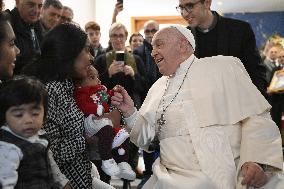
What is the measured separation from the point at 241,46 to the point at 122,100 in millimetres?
1295

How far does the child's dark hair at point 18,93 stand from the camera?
6.31ft

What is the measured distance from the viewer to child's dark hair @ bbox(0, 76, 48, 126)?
1925 millimetres

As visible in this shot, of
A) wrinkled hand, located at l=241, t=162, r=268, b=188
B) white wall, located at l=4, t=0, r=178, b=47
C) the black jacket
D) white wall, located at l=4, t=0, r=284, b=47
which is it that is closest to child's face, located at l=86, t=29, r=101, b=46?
the black jacket

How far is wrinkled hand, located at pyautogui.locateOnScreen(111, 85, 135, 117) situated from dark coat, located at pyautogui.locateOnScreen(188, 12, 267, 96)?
1.13m

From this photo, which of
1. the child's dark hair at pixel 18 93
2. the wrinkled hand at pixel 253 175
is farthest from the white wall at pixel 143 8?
the child's dark hair at pixel 18 93

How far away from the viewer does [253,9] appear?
1411 centimetres

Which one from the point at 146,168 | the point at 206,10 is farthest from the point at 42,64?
the point at 146,168

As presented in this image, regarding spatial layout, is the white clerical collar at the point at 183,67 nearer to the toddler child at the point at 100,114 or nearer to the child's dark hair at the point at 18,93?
the toddler child at the point at 100,114

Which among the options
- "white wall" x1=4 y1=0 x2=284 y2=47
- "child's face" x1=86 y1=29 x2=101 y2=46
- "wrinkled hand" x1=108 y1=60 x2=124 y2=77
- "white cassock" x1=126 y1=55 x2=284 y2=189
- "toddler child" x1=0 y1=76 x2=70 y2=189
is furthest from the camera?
"white wall" x1=4 y1=0 x2=284 y2=47

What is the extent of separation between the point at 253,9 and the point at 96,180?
1249cm

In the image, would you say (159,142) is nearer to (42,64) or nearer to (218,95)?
(218,95)

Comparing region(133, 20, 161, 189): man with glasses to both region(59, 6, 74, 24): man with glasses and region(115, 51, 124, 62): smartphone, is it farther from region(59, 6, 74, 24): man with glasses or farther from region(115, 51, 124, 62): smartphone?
region(115, 51, 124, 62): smartphone

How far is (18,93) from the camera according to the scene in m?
1.93

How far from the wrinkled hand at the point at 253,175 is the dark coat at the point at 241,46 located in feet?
4.02
